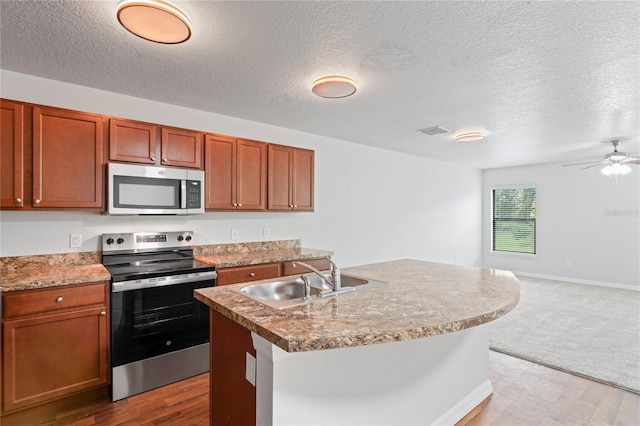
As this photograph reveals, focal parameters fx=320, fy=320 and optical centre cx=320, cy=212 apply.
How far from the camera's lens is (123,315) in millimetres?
2410

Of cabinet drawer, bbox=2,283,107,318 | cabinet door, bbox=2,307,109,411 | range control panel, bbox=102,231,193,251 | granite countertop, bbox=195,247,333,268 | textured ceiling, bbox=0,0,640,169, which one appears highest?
textured ceiling, bbox=0,0,640,169

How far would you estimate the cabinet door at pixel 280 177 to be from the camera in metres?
3.63

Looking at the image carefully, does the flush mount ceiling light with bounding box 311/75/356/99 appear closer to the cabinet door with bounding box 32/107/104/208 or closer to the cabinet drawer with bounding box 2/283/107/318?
the cabinet door with bounding box 32/107/104/208

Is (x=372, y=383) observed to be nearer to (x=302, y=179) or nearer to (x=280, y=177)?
(x=280, y=177)

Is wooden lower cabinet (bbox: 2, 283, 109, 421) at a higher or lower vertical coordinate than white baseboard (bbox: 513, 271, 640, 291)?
higher

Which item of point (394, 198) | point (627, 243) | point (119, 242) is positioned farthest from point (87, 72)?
point (627, 243)

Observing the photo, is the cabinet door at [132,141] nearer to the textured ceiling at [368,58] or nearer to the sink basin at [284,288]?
the textured ceiling at [368,58]

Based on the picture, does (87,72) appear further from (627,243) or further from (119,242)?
(627,243)

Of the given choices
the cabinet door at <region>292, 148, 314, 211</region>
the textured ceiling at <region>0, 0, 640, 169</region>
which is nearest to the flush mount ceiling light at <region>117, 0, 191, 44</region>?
the textured ceiling at <region>0, 0, 640, 169</region>

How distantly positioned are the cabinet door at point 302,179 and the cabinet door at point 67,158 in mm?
1937

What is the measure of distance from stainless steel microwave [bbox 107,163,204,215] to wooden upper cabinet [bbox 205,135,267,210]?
0.15 meters

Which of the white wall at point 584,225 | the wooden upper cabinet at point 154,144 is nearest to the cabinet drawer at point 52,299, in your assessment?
the wooden upper cabinet at point 154,144

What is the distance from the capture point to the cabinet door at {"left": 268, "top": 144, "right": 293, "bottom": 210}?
3633 mm

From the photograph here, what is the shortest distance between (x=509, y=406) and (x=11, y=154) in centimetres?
402
